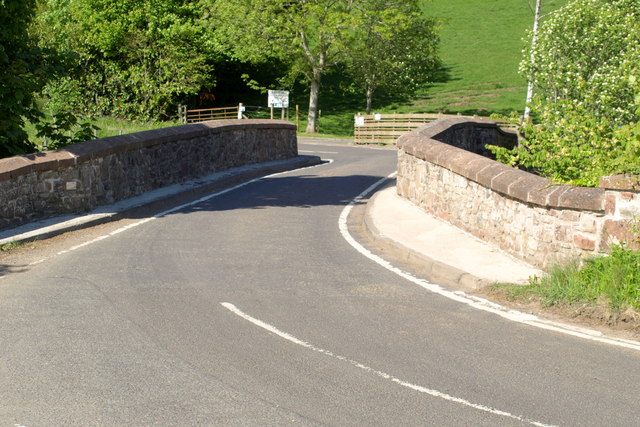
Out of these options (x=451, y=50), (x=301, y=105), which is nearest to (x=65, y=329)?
(x=301, y=105)

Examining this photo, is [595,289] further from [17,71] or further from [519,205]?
[17,71]

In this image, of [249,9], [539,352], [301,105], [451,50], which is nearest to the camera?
[539,352]

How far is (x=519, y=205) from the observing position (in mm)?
10664

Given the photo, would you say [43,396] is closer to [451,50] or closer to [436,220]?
[436,220]

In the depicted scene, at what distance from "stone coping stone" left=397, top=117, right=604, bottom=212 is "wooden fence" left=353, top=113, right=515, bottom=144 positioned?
27098 millimetres

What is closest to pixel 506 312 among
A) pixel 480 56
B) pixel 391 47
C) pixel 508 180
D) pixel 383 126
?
pixel 508 180

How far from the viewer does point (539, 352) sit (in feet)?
22.8

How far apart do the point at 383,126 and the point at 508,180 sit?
110ft

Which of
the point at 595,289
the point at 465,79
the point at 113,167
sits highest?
the point at 465,79

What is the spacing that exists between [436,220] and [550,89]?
23413 millimetres

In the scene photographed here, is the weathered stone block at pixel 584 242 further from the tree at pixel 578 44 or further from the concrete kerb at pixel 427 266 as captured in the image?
the tree at pixel 578 44

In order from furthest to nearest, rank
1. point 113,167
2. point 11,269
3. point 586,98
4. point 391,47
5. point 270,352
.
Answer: point 391,47, point 113,167, point 586,98, point 11,269, point 270,352

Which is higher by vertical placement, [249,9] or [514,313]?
[249,9]

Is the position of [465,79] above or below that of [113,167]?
above
